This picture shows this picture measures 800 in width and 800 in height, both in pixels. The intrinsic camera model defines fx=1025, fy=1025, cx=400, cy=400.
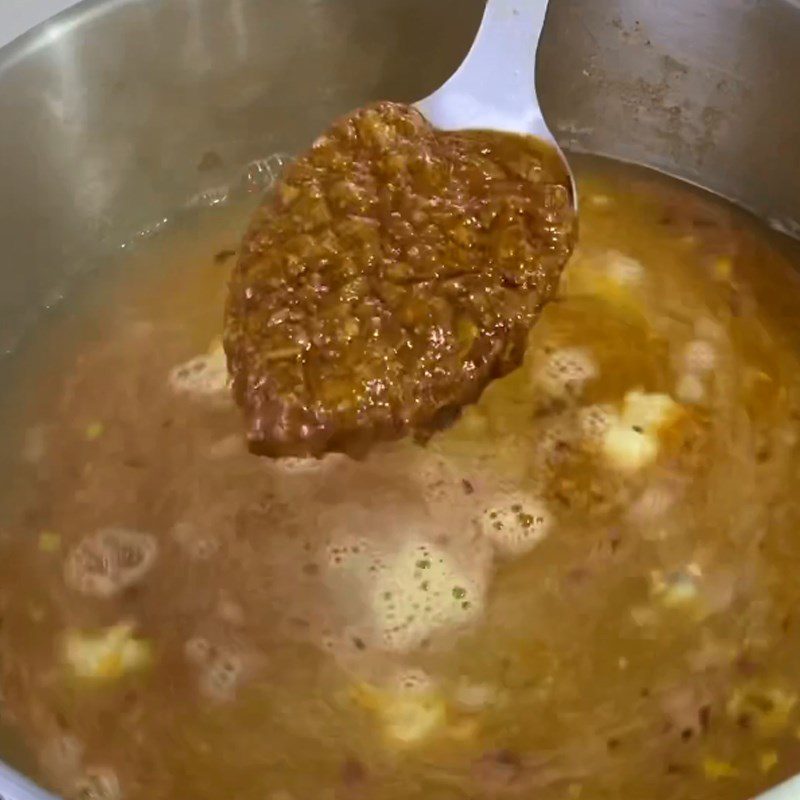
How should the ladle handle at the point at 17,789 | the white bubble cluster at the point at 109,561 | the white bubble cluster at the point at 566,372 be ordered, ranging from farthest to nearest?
the white bubble cluster at the point at 566,372, the white bubble cluster at the point at 109,561, the ladle handle at the point at 17,789

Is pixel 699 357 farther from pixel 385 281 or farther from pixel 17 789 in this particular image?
pixel 17 789

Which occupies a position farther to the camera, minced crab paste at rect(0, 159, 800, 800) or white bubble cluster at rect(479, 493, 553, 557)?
white bubble cluster at rect(479, 493, 553, 557)

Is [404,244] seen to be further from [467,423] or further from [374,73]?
[374,73]

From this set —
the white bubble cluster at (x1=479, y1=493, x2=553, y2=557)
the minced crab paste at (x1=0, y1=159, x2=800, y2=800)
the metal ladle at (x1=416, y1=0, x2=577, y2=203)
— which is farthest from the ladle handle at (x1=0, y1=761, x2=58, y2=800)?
the metal ladle at (x1=416, y1=0, x2=577, y2=203)

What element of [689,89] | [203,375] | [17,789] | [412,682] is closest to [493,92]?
[689,89]

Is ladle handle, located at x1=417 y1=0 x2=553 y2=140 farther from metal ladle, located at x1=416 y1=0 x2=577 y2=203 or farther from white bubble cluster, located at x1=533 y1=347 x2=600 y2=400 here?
white bubble cluster, located at x1=533 y1=347 x2=600 y2=400

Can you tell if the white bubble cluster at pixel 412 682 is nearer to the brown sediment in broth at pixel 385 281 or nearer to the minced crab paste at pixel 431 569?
the minced crab paste at pixel 431 569

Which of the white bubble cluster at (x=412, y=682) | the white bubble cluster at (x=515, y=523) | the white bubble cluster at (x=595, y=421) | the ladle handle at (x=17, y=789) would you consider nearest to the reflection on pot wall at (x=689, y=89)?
the white bubble cluster at (x=595, y=421)
